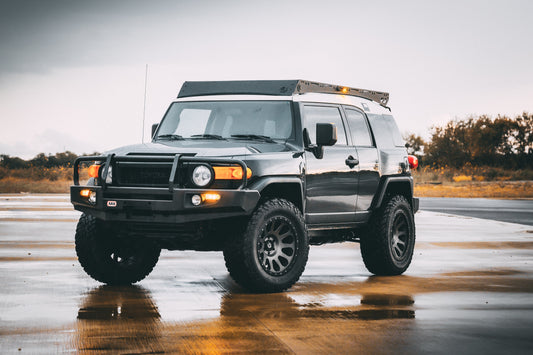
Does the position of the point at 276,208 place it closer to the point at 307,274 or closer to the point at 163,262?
the point at 307,274

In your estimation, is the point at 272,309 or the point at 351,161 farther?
the point at 351,161

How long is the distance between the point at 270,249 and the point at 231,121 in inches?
66.2

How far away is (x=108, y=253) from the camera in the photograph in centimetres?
1039

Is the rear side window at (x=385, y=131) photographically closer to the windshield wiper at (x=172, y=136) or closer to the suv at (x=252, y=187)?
the suv at (x=252, y=187)

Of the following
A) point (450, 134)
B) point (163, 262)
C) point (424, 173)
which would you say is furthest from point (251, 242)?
point (450, 134)

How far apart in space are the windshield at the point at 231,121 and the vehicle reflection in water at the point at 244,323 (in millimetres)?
1784

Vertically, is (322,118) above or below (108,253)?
above

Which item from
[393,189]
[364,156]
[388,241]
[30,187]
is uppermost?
[364,156]

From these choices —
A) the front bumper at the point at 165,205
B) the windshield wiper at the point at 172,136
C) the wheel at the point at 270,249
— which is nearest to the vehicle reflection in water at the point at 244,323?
the wheel at the point at 270,249

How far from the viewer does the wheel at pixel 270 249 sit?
955 cm

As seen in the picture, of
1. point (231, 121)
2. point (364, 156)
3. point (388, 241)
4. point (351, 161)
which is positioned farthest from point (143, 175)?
point (388, 241)

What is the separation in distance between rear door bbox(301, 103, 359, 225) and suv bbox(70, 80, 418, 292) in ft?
0.05

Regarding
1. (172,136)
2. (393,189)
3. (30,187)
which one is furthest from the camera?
(30,187)

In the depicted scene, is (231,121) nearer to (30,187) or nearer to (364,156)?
(364,156)
